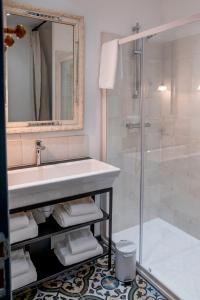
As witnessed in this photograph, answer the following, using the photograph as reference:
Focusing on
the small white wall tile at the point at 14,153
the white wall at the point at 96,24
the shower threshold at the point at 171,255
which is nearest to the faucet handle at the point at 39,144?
the small white wall tile at the point at 14,153

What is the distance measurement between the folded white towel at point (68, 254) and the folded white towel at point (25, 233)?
360mm

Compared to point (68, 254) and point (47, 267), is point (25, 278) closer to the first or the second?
point (47, 267)

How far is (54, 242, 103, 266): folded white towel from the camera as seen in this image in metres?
2.03

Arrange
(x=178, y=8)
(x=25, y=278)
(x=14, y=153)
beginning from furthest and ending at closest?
(x=178, y=8)
(x=14, y=153)
(x=25, y=278)

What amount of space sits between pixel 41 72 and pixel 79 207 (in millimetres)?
1080

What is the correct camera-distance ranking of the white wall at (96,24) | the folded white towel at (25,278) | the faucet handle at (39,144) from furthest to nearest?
1. the white wall at (96,24)
2. the faucet handle at (39,144)
3. the folded white towel at (25,278)

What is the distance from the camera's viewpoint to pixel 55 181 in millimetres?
1737

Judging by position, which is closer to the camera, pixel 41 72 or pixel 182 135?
pixel 41 72

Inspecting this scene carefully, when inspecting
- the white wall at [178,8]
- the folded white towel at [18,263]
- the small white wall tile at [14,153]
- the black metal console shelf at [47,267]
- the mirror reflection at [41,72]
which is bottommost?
the black metal console shelf at [47,267]

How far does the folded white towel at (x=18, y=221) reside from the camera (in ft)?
5.69

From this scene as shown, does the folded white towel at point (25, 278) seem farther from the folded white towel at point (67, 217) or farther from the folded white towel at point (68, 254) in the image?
the folded white towel at point (67, 217)

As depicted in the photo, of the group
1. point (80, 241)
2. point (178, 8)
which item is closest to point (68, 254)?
point (80, 241)

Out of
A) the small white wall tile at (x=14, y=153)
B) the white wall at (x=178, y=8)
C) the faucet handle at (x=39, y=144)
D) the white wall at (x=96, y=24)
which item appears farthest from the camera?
the white wall at (x=178, y=8)

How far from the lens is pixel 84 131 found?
2.46 m
